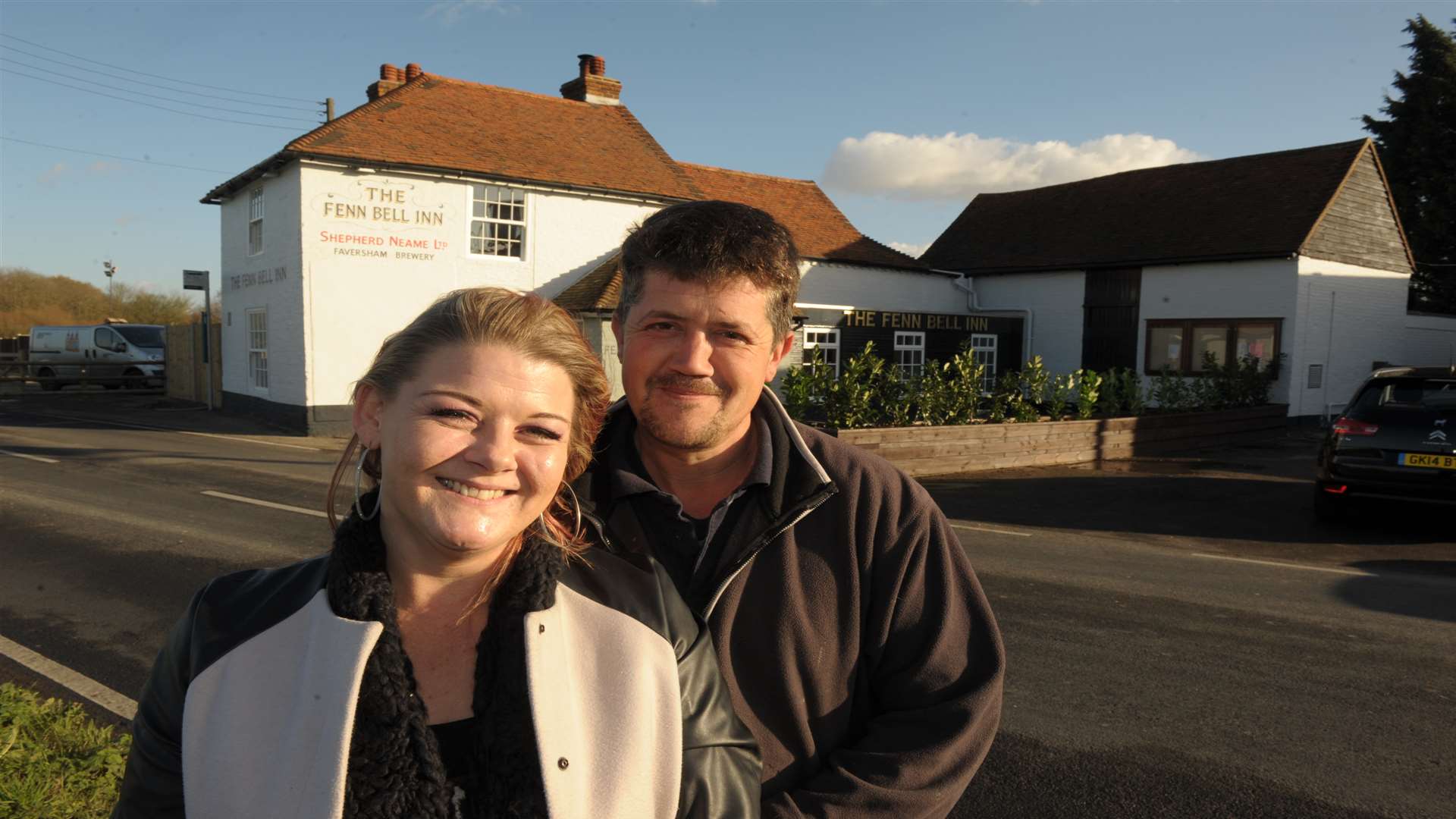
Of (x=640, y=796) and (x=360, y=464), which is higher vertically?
(x=360, y=464)

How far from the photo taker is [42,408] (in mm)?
24078

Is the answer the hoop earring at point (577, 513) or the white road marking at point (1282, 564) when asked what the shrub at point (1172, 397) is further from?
the hoop earring at point (577, 513)

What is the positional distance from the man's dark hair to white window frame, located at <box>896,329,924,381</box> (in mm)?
23756

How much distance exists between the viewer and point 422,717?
1652 millimetres

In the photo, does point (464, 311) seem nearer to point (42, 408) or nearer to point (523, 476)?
point (523, 476)

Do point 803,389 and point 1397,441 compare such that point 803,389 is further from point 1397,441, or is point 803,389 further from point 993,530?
point 1397,441

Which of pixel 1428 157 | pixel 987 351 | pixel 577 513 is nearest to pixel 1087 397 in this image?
pixel 987 351

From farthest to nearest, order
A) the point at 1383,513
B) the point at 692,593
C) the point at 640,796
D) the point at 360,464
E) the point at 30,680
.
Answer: the point at 1383,513 → the point at 30,680 → the point at 692,593 → the point at 360,464 → the point at 640,796

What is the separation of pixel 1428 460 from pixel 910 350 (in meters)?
16.8

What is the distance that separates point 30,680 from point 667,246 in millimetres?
4878

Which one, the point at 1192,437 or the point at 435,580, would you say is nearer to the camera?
the point at 435,580

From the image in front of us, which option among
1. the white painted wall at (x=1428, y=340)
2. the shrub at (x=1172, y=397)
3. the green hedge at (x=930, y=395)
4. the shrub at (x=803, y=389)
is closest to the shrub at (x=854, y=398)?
the green hedge at (x=930, y=395)

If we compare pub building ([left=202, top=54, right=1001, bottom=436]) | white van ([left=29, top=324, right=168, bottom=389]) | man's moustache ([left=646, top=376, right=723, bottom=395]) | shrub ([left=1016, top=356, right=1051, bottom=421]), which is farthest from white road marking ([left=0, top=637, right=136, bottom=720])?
white van ([left=29, top=324, right=168, bottom=389])

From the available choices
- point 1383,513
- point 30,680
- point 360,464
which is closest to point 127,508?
point 30,680
